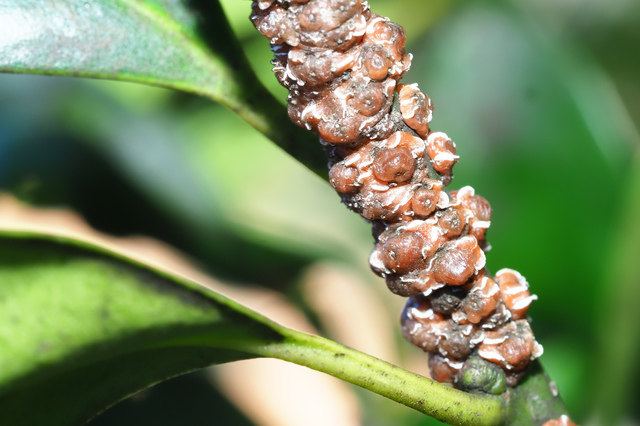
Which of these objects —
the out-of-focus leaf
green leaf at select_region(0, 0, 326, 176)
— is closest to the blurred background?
the out-of-focus leaf

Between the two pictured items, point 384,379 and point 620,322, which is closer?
point 384,379

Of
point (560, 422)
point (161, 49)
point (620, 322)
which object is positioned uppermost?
point (161, 49)

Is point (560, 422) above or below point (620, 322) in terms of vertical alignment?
above

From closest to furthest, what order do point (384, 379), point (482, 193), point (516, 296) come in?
point (384, 379), point (516, 296), point (482, 193)

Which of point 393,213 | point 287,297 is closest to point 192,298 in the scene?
point 393,213

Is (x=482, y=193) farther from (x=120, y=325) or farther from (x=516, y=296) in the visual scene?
(x=120, y=325)

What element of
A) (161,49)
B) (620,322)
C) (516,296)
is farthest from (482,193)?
(161,49)

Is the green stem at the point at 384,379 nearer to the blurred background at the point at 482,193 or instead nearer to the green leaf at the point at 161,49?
the green leaf at the point at 161,49

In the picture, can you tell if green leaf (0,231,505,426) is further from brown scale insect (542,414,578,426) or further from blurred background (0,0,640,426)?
blurred background (0,0,640,426)
